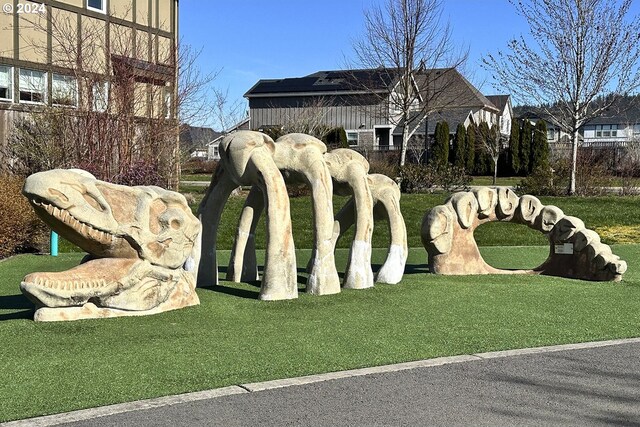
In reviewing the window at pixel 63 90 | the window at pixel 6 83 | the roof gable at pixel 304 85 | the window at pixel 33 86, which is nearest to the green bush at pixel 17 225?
the window at pixel 63 90

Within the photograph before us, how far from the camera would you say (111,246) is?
21.7 feet

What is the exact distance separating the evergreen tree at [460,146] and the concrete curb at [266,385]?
38.2m

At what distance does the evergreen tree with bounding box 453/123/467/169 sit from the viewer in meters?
43.6

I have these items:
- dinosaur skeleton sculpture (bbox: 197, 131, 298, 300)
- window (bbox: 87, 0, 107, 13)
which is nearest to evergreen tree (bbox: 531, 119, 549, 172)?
window (bbox: 87, 0, 107, 13)

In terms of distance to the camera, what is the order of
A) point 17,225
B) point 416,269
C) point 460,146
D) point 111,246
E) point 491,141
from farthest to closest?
point 491,141, point 460,146, point 17,225, point 416,269, point 111,246

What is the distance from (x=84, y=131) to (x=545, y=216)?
11.5 m

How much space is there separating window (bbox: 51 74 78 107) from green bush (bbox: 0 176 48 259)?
5.88m

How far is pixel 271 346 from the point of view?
227 inches

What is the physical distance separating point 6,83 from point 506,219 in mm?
15479

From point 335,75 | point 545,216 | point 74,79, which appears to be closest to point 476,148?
point 335,75

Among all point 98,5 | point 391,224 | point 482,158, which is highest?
point 98,5
